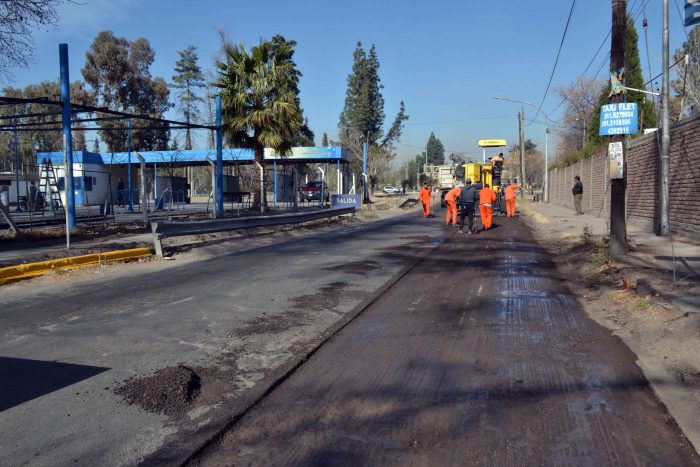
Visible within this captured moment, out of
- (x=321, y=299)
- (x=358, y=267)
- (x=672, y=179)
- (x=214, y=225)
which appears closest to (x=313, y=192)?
(x=214, y=225)

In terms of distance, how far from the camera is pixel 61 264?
11.2 m

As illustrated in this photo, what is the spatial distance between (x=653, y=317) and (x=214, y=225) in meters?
11.7

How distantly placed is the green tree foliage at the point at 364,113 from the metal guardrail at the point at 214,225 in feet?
133

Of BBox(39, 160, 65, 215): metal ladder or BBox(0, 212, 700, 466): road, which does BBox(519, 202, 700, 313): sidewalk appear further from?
BBox(39, 160, 65, 215): metal ladder

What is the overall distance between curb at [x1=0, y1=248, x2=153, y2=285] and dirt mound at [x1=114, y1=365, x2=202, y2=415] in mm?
6401

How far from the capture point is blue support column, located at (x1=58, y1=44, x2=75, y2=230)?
50.1ft

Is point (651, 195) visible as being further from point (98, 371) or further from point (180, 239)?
point (98, 371)

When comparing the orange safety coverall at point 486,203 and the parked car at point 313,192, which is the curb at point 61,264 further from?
the parked car at point 313,192

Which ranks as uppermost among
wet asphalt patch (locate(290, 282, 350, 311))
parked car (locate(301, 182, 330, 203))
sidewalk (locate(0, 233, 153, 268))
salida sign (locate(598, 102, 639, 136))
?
salida sign (locate(598, 102, 639, 136))

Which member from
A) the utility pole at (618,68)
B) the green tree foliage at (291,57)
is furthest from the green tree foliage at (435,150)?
the utility pole at (618,68)

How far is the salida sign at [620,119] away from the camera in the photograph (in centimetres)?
1145

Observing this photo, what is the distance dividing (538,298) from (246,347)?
4.70 metres

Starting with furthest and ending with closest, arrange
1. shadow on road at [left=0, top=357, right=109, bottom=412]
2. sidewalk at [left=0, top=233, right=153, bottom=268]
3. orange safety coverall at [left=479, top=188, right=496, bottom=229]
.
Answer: orange safety coverall at [left=479, top=188, right=496, bottom=229]
sidewalk at [left=0, top=233, right=153, bottom=268]
shadow on road at [left=0, top=357, right=109, bottom=412]

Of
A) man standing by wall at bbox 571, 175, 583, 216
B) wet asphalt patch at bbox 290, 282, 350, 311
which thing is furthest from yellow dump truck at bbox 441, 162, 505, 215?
wet asphalt patch at bbox 290, 282, 350, 311
